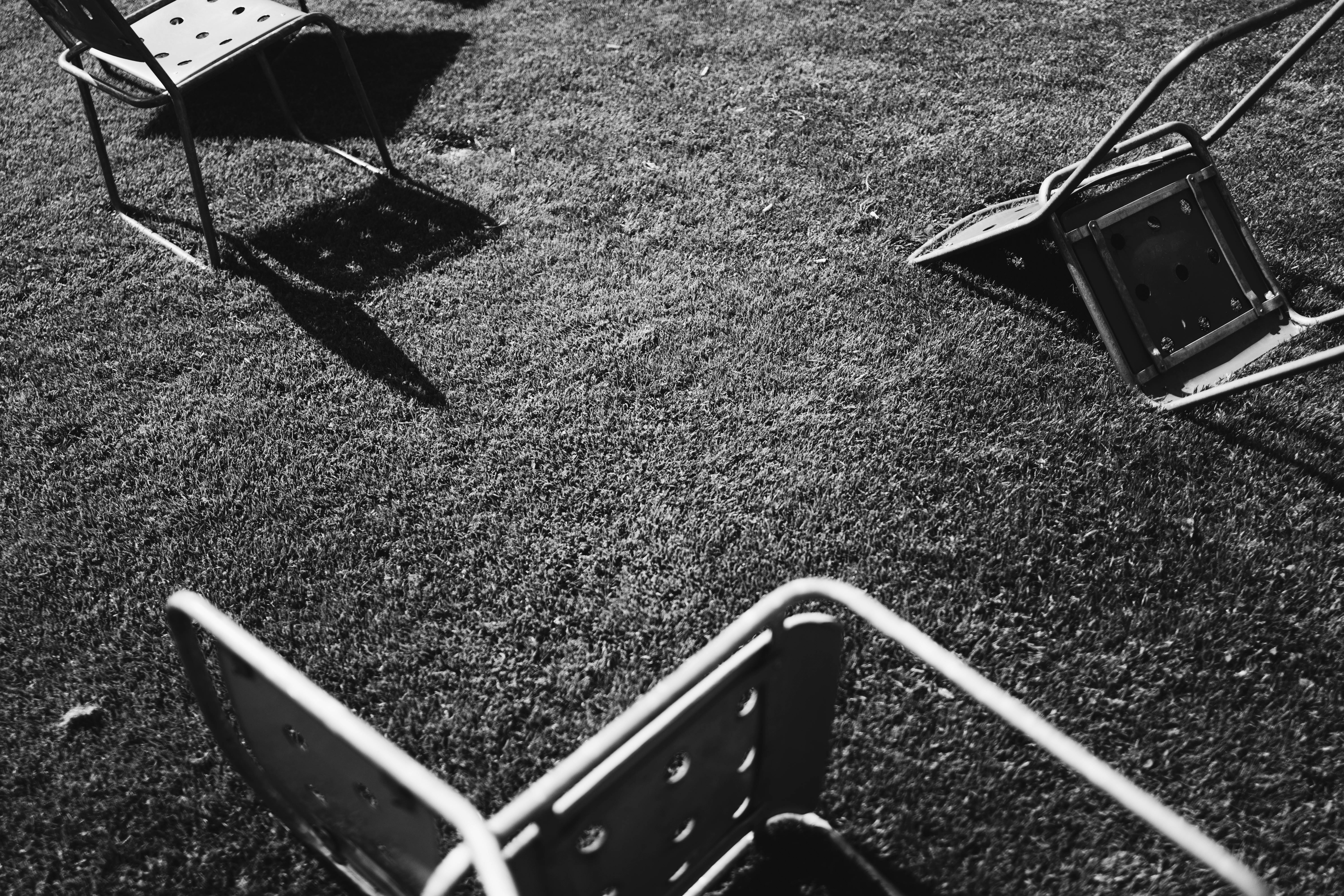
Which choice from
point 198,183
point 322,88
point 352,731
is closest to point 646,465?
point 352,731

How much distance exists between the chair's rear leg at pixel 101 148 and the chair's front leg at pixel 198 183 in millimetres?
490

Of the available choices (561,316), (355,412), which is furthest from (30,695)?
(561,316)

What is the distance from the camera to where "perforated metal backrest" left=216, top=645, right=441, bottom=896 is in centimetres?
155

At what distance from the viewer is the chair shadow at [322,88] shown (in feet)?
16.3

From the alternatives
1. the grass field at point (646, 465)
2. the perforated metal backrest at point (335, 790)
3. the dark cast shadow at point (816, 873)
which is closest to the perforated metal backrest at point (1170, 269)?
the grass field at point (646, 465)

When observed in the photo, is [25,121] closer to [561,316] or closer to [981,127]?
[561,316]

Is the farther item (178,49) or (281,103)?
(281,103)

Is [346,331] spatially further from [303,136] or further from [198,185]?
[303,136]

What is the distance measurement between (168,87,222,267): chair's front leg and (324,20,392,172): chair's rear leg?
27.7 inches

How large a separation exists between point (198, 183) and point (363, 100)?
84cm

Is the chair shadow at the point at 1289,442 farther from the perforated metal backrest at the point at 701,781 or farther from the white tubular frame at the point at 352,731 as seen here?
the white tubular frame at the point at 352,731

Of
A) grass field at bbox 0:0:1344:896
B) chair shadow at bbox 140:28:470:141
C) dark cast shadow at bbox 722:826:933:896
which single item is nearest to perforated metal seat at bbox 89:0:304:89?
chair shadow at bbox 140:28:470:141

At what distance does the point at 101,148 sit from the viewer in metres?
4.18

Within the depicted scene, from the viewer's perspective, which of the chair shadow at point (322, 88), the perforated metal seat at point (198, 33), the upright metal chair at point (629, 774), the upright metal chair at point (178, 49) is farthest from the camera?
the chair shadow at point (322, 88)
